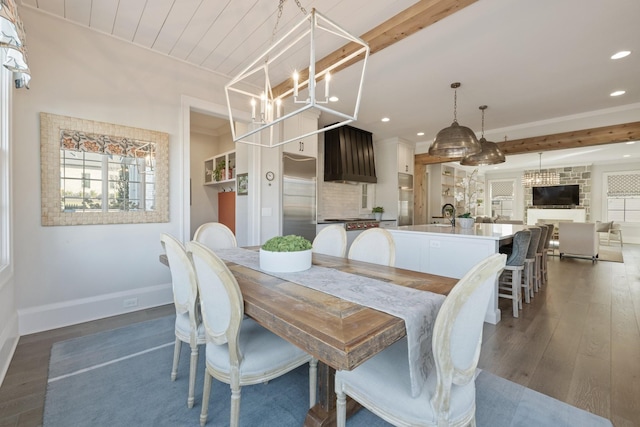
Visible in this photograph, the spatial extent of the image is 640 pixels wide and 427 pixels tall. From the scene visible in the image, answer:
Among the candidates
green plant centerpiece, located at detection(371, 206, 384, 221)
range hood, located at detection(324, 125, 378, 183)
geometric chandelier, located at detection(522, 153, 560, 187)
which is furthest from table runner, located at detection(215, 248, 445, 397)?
geometric chandelier, located at detection(522, 153, 560, 187)

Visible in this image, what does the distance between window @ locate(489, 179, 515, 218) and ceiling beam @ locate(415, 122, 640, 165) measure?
596 centimetres

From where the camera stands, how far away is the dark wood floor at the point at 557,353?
5.18 ft

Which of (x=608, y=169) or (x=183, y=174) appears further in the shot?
(x=608, y=169)

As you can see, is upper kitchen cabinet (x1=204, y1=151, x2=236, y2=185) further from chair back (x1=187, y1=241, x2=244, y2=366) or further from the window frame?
the window frame

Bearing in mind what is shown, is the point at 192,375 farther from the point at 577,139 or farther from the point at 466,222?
the point at 577,139

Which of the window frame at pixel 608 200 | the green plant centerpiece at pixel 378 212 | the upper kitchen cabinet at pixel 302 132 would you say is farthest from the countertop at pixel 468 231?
the window frame at pixel 608 200

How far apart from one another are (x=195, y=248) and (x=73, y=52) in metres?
2.73

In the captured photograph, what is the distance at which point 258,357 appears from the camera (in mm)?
1255

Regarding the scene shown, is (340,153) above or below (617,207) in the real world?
above

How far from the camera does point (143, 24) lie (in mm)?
2527

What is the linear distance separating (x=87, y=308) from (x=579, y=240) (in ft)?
29.1

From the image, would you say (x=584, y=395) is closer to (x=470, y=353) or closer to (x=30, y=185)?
(x=470, y=353)

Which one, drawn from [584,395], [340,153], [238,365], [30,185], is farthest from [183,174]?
[584,395]

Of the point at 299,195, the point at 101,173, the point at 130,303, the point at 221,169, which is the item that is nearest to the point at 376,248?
the point at 299,195
